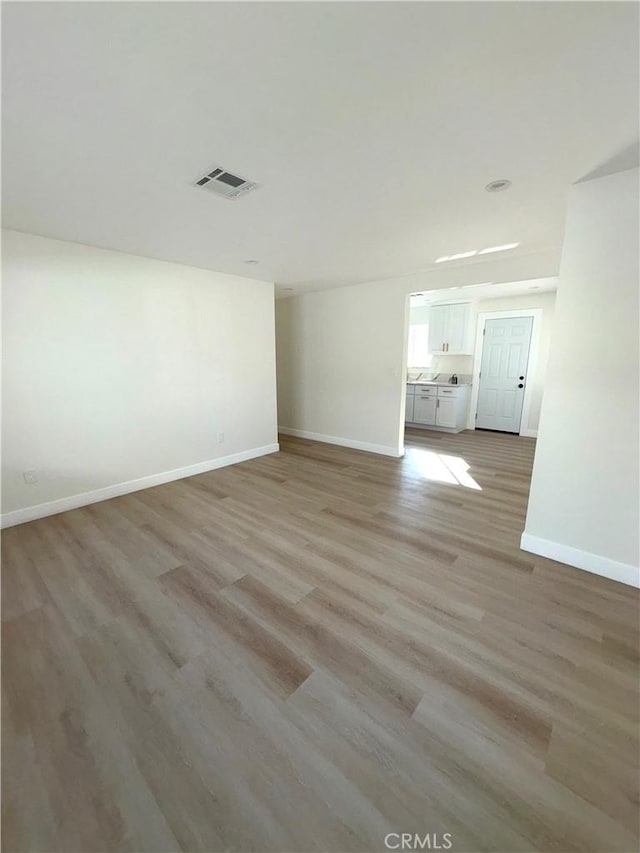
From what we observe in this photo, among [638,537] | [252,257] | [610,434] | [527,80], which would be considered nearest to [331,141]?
[527,80]

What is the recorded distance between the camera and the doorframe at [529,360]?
5.72 metres

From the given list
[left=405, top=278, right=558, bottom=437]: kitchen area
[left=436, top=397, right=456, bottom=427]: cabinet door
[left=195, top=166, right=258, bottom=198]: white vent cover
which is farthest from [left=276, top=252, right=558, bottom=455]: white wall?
[left=195, top=166, right=258, bottom=198]: white vent cover

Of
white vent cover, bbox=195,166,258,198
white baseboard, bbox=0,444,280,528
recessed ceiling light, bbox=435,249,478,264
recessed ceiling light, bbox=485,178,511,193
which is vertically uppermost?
recessed ceiling light, bbox=435,249,478,264

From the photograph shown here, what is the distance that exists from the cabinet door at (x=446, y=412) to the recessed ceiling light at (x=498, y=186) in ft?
14.4

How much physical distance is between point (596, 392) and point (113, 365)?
13.3ft

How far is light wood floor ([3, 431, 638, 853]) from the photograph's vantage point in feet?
3.36

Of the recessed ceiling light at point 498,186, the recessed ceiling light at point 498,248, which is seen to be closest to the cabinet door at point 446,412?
the recessed ceiling light at point 498,248

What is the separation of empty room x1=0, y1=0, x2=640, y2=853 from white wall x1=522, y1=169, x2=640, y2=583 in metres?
0.02

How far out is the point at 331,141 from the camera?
1.59 meters

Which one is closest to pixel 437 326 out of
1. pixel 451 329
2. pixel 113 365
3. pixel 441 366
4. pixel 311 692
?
pixel 451 329

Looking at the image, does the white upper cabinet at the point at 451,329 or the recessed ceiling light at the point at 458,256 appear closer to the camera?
the recessed ceiling light at the point at 458,256

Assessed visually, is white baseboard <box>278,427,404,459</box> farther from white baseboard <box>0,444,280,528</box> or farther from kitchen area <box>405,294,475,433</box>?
kitchen area <box>405,294,475,433</box>

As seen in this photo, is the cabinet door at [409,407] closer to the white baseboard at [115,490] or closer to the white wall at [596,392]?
the white baseboard at [115,490]
